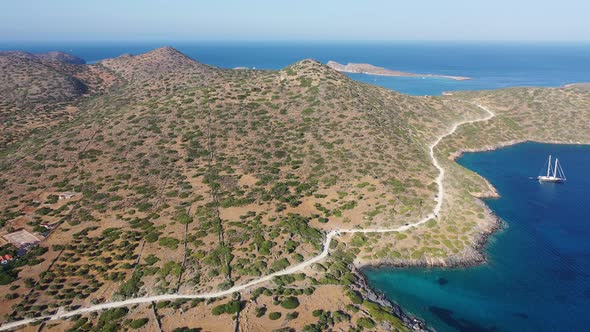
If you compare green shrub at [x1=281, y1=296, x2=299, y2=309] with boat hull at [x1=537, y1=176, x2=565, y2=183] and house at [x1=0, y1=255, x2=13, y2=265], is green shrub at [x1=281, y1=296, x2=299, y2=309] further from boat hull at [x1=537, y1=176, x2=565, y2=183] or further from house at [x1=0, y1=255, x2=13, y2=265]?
boat hull at [x1=537, y1=176, x2=565, y2=183]

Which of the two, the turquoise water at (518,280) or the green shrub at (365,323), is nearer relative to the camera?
the green shrub at (365,323)

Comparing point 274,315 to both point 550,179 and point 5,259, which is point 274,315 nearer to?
point 5,259

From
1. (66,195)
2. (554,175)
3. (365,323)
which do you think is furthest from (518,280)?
(66,195)

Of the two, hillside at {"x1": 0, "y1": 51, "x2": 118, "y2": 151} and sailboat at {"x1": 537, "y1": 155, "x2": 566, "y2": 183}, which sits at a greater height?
hillside at {"x1": 0, "y1": 51, "x2": 118, "y2": 151}

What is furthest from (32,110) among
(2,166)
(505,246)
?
(505,246)

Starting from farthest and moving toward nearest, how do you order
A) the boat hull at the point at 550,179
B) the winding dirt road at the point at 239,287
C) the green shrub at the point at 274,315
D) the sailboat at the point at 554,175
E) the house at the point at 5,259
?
the sailboat at the point at 554,175, the boat hull at the point at 550,179, the house at the point at 5,259, the green shrub at the point at 274,315, the winding dirt road at the point at 239,287

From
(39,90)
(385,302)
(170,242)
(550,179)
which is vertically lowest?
(385,302)

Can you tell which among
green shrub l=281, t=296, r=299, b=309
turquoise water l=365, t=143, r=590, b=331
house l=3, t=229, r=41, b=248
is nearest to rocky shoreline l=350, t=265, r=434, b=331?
turquoise water l=365, t=143, r=590, b=331

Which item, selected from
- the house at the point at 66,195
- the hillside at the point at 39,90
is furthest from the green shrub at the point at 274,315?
the hillside at the point at 39,90

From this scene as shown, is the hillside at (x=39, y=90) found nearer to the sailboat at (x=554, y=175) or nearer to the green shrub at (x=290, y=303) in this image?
the green shrub at (x=290, y=303)
